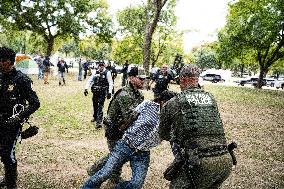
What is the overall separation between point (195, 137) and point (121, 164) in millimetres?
1550

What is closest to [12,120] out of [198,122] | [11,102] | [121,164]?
[11,102]

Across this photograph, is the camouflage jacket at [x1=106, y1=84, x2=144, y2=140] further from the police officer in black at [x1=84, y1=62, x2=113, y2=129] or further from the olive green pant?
the police officer in black at [x1=84, y1=62, x2=113, y2=129]

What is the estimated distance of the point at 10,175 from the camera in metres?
5.59

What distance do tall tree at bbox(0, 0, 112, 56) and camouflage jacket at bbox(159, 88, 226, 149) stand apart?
120 ft

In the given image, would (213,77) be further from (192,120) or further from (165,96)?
(192,120)

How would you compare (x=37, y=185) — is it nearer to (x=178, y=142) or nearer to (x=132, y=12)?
(x=178, y=142)

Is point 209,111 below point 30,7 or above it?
below

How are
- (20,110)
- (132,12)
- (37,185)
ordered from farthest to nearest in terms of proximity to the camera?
1. (132,12)
2. (37,185)
3. (20,110)

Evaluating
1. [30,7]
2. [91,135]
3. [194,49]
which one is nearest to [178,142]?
[91,135]

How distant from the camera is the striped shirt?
4680mm

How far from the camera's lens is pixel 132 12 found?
4912 cm

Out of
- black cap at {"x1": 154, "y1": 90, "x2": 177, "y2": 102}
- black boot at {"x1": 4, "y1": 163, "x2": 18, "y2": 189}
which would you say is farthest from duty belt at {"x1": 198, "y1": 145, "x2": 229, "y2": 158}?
black boot at {"x1": 4, "y1": 163, "x2": 18, "y2": 189}

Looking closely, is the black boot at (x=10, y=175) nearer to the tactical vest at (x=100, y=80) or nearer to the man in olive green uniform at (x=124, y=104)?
the man in olive green uniform at (x=124, y=104)

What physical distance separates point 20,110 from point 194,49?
9680cm
